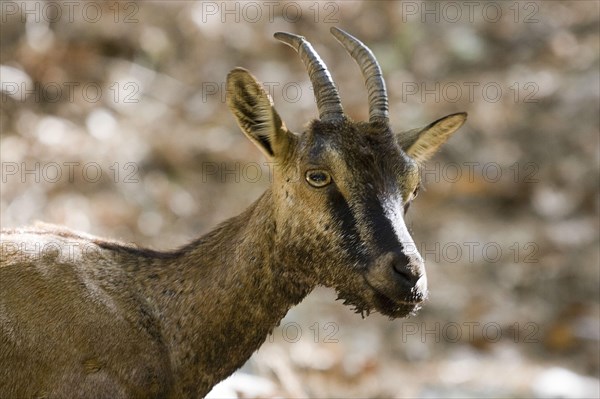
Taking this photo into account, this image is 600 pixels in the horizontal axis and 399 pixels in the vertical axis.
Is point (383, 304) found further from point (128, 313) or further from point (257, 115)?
point (128, 313)

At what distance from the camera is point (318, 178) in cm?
714

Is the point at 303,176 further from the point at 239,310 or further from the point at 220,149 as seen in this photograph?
the point at 220,149

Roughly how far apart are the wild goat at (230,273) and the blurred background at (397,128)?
398 cm

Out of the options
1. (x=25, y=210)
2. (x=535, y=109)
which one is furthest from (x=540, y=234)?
(x=25, y=210)

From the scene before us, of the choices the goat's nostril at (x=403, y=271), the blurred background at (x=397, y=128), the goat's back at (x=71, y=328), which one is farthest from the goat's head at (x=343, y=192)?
the blurred background at (x=397, y=128)

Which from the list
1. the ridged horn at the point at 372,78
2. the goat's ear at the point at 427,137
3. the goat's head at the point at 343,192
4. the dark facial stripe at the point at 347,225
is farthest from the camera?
the goat's ear at the point at 427,137

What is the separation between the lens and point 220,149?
17641mm

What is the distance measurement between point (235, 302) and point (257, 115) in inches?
57.9

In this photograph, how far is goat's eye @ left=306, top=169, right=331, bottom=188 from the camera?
23.4 feet

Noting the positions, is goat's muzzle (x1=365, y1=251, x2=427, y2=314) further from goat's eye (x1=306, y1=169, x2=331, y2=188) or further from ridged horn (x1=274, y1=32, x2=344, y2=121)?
ridged horn (x1=274, y1=32, x2=344, y2=121)

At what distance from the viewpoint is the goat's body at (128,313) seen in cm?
689

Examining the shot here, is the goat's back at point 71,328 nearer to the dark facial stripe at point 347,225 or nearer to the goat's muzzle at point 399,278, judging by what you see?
the dark facial stripe at point 347,225

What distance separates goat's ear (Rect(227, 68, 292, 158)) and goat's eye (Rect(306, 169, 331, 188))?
43 cm

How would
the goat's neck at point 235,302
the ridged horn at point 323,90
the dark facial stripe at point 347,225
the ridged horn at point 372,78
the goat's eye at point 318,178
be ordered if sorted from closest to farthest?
the dark facial stripe at point 347,225 < the goat's eye at point 318,178 < the goat's neck at point 235,302 < the ridged horn at point 323,90 < the ridged horn at point 372,78
